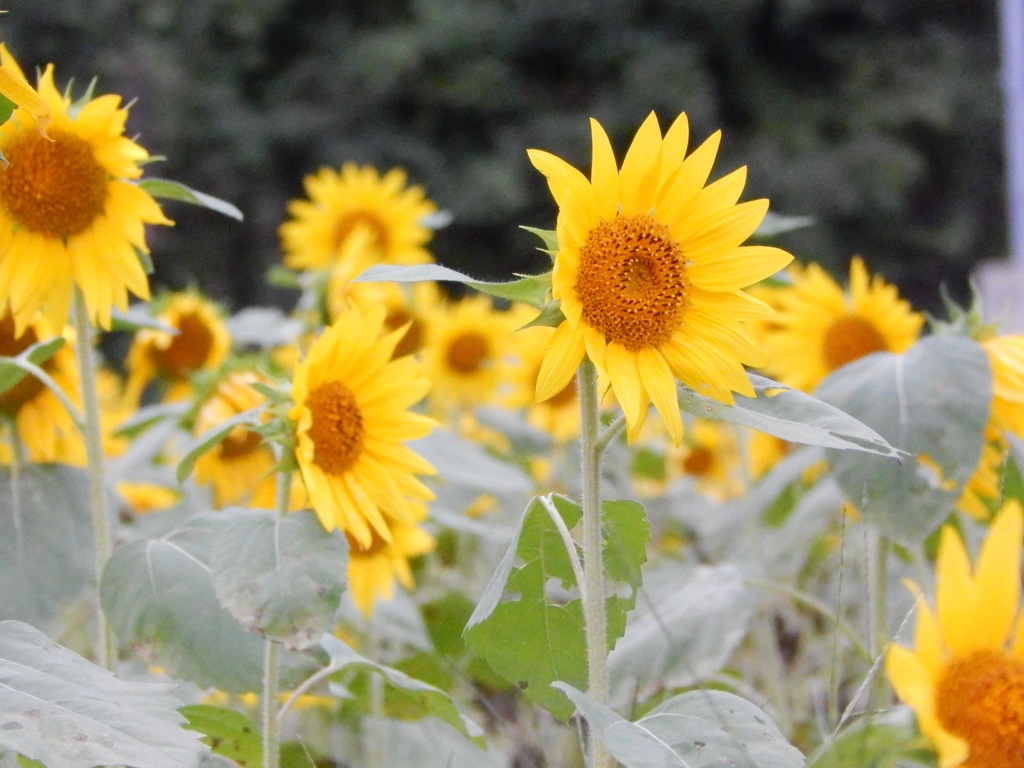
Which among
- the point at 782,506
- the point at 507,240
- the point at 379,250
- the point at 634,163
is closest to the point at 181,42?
the point at 507,240

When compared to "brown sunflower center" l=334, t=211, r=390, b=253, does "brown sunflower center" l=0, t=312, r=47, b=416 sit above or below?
below

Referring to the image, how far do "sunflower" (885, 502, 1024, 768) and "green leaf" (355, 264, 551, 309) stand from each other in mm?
259

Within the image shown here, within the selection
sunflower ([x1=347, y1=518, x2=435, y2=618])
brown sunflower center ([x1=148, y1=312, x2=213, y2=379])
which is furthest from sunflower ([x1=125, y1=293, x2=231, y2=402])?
sunflower ([x1=347, y1=518, x2=435, y2=618])

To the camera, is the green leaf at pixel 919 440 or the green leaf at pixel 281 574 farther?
the green leaf at pixel 919 440

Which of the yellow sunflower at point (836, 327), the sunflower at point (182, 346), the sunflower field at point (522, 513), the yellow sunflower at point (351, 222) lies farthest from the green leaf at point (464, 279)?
the yellow sunflower at point (351, 222)

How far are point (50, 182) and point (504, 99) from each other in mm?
7732

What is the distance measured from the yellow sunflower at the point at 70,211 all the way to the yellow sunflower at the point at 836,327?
0.71m

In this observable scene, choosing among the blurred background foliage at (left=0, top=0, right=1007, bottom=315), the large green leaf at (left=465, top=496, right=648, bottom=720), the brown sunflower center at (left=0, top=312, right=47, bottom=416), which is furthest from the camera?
the blurred background foliage at (left=0, top=0, right=1007, bottom=315)

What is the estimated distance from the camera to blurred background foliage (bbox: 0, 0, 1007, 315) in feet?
26.2

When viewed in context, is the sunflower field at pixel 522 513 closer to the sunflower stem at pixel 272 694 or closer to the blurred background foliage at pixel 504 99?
the sunflower stem at pixel 272 694

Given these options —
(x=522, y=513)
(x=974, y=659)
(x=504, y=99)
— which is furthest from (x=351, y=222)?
(x=504, y=99)

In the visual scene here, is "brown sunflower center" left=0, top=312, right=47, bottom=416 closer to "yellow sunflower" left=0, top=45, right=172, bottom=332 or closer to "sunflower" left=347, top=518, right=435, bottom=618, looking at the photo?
"yellow sunflower" left=0, top=45, right=172, bottom=332

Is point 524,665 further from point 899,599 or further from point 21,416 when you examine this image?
point 899,599

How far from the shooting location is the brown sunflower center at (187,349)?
1.56 meters
